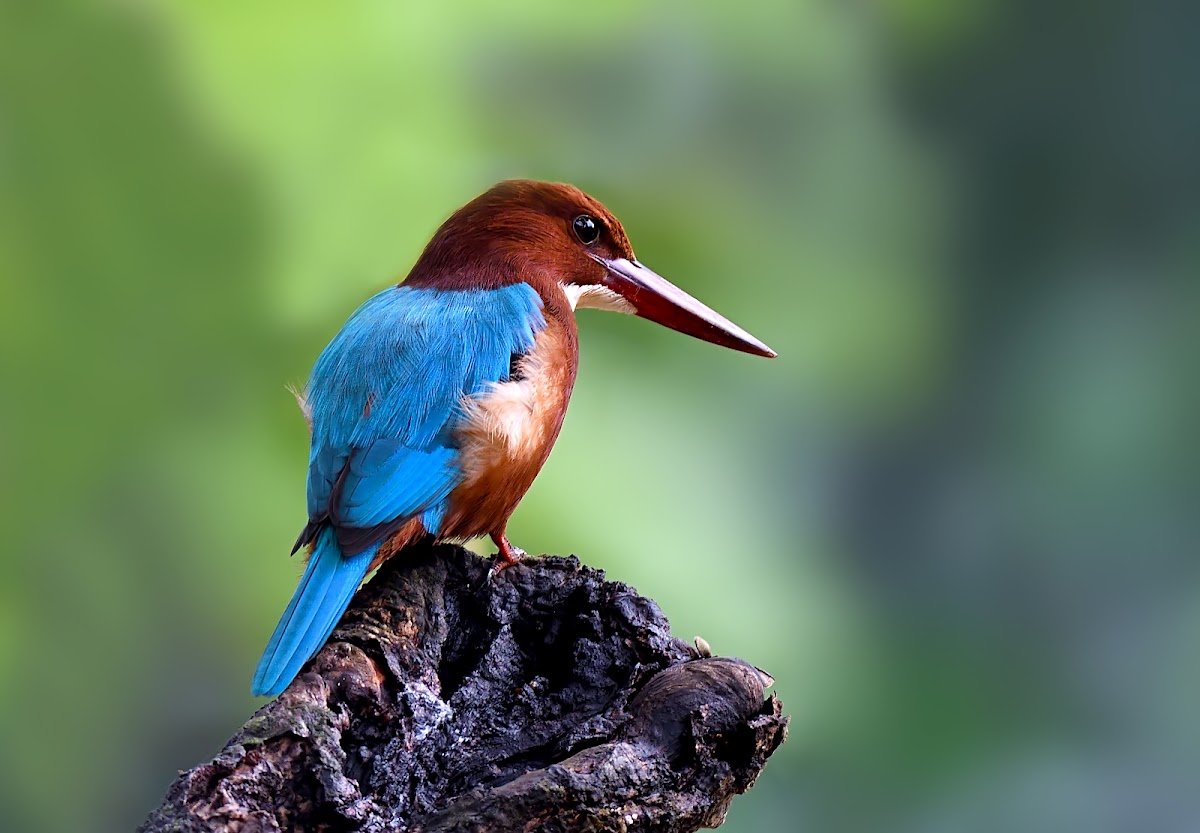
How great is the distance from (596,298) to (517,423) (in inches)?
18.8

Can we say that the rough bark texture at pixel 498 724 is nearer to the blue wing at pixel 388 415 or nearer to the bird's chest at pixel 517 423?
the blue wing at pixel 388 415

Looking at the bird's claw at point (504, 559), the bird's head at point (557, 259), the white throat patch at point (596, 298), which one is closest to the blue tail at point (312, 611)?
the bird's claw at point (504, 559)

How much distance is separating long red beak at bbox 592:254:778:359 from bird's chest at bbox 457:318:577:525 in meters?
0.27

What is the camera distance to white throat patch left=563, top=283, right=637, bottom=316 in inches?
90.8

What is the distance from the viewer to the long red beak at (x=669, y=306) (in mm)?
2338

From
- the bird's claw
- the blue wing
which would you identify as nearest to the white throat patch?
the blue wing

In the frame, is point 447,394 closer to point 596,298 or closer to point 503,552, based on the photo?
point 503,552

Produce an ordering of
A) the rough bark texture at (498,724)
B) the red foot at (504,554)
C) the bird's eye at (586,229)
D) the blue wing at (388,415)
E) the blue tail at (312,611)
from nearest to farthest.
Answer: the rough bark texture at (498,724)
the blue tail at (312,611)
the blue wing at (388,415)
the red foot at (504,554)
the bird's eye at (586,229)

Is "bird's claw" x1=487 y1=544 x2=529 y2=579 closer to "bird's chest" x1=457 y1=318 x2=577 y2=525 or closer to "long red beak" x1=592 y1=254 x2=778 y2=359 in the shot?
"bird's chest" x1=457 y1=318 x2=577 y2=525

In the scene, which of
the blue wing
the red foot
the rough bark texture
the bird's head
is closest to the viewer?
the rough bark texture

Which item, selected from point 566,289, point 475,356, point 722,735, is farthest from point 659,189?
point 722,735

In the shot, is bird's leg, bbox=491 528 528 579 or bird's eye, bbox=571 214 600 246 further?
bird's eye, bbox=571 214 600 246

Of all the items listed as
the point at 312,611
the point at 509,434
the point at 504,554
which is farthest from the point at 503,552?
the point at 312,611

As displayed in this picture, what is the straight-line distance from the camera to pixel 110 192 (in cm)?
262
